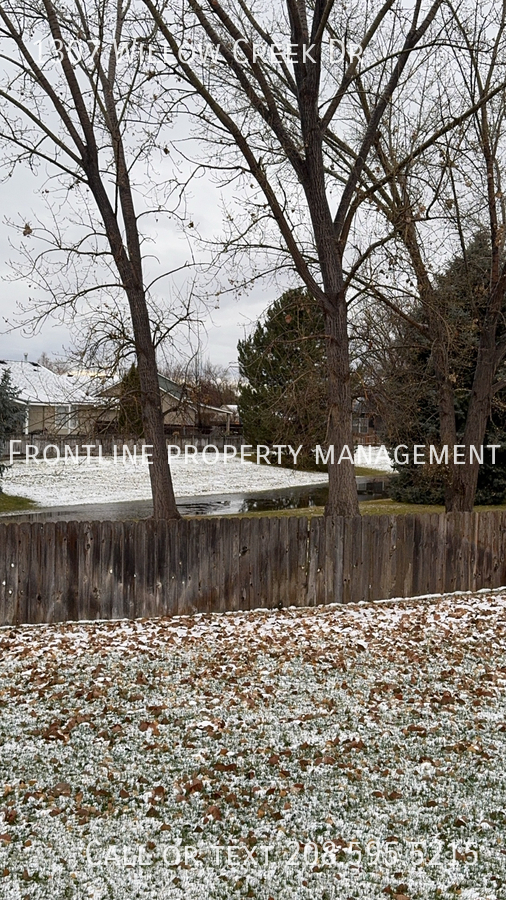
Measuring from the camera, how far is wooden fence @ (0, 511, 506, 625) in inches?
382

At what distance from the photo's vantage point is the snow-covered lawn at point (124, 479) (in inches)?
1238

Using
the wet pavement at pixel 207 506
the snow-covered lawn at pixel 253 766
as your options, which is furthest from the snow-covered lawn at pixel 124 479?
the snow-covered lawn at pixel 253 766

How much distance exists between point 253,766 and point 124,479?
31.5m

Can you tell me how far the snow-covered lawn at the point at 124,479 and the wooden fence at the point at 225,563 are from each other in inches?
784

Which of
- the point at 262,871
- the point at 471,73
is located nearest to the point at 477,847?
the point at 262,871

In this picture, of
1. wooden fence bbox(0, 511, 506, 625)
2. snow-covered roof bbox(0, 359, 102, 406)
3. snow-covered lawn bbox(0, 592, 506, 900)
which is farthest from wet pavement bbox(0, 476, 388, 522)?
snow-covered roof bbox(0, 359, 102, 406)

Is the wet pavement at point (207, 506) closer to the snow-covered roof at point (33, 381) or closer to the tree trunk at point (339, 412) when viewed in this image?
the tree trunk at point (339, 412)

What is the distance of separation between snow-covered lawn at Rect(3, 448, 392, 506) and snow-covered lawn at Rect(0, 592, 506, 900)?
74.3ft

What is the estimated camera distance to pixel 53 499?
1179 inches

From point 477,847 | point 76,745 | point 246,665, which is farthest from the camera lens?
point 246,665

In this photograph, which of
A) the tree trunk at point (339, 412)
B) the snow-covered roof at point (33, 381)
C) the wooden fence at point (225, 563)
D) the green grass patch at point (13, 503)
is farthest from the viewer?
the snow-covered roof at point (33, 381)

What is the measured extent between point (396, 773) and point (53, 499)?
1041 inches

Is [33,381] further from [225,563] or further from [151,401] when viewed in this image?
[225,563]

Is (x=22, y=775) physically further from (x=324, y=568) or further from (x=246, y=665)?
(x=324, y=568)
